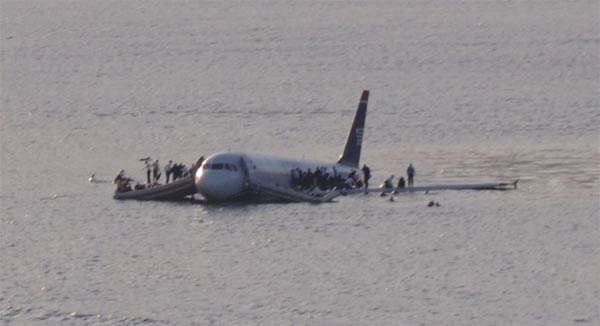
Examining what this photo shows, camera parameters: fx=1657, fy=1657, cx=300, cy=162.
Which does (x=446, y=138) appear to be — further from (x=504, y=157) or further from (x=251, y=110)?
(x=251, y=110)

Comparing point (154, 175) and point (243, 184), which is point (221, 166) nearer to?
point (243, 184)

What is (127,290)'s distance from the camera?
182ft

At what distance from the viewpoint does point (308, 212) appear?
75.6 metres

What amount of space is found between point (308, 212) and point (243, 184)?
4380mm

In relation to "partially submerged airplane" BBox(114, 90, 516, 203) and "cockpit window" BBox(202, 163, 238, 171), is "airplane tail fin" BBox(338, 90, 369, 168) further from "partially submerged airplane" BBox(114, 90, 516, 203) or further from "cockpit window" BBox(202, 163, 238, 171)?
"cockpit window" BBox(202, 163, 238, 171)

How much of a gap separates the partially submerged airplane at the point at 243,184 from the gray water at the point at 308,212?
1038 millimetres

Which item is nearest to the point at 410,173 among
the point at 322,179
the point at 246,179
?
the point at 322,179

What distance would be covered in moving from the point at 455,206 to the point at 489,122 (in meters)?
41.4

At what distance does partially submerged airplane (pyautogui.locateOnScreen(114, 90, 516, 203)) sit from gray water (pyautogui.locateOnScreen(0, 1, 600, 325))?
1.04 m

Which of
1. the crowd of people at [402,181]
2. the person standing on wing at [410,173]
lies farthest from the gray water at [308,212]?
the person standing on wing at [410,173]

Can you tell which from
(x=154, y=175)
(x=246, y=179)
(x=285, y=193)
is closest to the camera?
(x=246, y=179)

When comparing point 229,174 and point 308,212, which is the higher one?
point 229,174

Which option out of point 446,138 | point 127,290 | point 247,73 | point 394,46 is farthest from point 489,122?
point 394,46

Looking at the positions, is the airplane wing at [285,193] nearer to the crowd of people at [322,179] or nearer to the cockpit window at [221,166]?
the cockpit window at [221,166]
